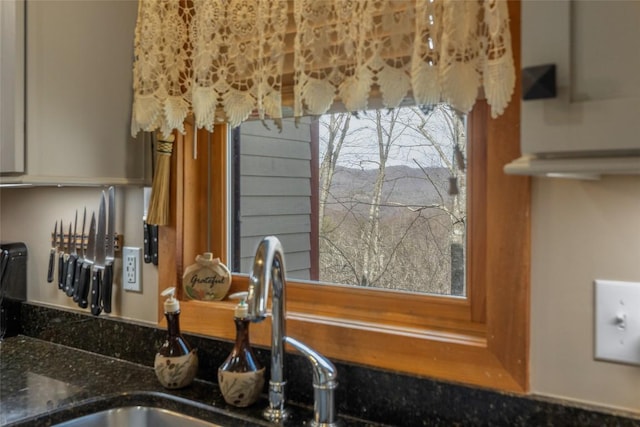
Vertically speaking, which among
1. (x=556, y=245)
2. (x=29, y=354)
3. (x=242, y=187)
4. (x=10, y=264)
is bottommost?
(x=29, y=354)

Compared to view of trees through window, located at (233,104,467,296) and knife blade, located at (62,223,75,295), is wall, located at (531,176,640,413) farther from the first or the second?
knife blade, located at (62,223,75,295)

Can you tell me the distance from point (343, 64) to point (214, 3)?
332 mm

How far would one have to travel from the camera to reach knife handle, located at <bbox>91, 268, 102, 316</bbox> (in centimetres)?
148

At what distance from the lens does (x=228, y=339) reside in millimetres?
1242

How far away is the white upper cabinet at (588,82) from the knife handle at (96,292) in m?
1.22

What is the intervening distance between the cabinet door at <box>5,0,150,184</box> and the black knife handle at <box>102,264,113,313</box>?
0.27 m

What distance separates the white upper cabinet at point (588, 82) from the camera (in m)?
0.59

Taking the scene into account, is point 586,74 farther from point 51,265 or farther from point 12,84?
point 51,265

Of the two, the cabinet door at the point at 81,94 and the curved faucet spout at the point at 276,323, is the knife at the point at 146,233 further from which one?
the curved faucet spout at the point at 276,323

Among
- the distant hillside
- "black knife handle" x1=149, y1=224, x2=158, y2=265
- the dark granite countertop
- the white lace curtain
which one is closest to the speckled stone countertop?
the dark granite countertop

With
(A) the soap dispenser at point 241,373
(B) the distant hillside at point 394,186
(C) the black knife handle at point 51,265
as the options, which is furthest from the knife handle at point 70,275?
(B) the distant hillside at point 394,186

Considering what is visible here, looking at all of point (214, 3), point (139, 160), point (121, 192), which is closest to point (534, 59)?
point (214, 3)

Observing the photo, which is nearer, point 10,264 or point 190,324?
point 190,324

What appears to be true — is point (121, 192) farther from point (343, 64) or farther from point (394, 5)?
point (394, 5)
